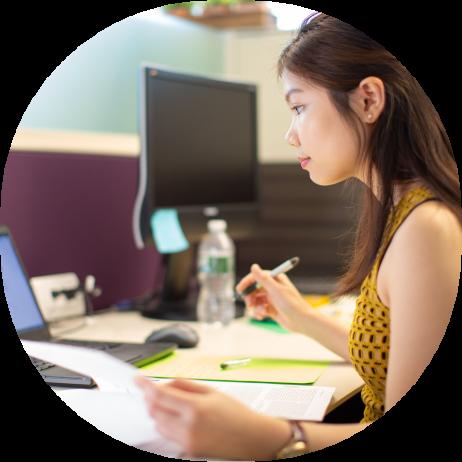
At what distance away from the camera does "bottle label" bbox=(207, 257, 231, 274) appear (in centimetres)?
181

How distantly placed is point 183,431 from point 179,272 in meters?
0.99

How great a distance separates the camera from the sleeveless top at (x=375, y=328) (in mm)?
834

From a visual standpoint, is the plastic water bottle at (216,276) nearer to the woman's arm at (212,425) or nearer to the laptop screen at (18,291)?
the laptop screen at (18,291)

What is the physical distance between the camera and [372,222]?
3.07 feet

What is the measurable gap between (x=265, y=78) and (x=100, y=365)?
5.00 ft

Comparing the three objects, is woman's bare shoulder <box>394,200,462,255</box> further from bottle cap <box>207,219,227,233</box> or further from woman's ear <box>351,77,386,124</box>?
bottle cap <box>207,219,227,233</box>

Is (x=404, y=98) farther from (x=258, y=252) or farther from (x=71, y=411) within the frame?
(x=258, y=252)

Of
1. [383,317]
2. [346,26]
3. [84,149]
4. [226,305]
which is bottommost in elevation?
[226,305]

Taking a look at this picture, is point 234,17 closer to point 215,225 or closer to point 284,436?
point 215,225

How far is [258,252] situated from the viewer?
2.00 metres

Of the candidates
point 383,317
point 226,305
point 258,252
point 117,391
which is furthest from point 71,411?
point 258,252

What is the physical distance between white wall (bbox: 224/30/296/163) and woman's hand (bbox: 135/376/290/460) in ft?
4.48

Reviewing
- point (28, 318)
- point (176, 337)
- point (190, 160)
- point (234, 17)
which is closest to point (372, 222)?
point (176, 337)

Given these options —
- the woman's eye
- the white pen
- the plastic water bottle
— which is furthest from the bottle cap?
the woman's eye
